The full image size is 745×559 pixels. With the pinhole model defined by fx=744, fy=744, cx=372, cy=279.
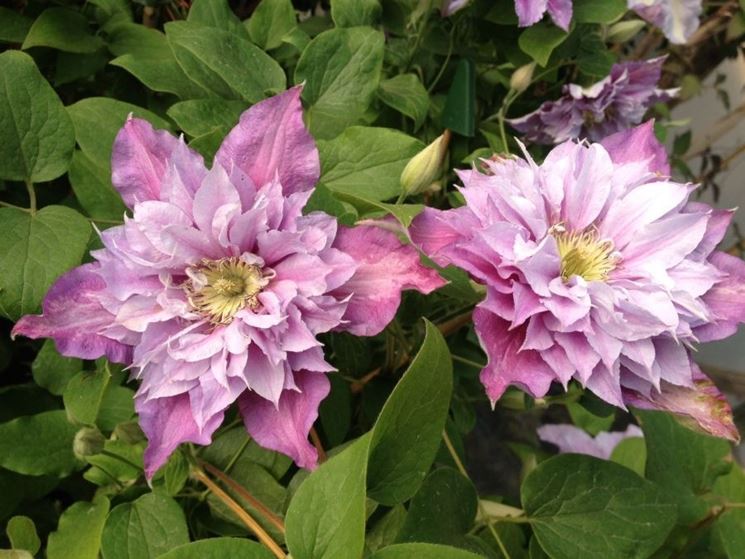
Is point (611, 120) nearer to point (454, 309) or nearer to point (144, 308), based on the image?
point (454, 309)

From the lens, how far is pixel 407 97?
21.3 inches

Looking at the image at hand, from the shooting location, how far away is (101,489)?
49cm

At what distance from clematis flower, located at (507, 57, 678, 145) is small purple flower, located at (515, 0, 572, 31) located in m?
0.11

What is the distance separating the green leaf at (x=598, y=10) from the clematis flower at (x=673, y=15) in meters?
0.08

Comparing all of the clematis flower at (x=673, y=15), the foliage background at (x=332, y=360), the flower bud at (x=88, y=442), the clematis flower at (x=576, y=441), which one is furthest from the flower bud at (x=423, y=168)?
the clematis flower at (x=576, y=441)

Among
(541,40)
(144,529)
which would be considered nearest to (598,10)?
(541,40)

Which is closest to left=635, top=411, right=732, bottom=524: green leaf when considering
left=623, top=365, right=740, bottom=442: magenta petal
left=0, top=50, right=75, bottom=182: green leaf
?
left=623, top=365, right=740, bottom=442: magenta petal

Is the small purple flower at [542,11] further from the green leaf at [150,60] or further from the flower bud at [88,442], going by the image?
the flower bud at [88,442]

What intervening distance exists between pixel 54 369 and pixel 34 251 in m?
0.14

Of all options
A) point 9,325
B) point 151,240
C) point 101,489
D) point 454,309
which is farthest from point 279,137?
point 9,325

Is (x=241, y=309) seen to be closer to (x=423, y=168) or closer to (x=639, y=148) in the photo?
(x=423, y=168)

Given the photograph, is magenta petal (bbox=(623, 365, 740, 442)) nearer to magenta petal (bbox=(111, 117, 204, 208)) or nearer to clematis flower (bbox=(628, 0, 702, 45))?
magenta petal (bbox=(111, 117, 204, 208))

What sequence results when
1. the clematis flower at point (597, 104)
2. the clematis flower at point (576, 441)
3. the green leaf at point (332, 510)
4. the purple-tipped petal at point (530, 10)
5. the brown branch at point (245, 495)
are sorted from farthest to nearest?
the clematis flower at point (576, 441), the clematis flower at point (597, 104), the purple-tipped petal at point (530, 10), the brown branch at point (245, 495), the green leaf at point (332, 510)

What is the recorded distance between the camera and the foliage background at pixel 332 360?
0.36m
